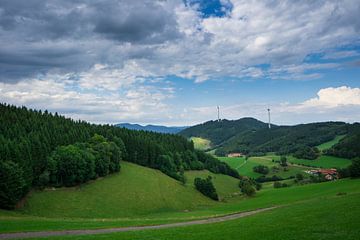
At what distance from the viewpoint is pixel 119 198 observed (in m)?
83.0

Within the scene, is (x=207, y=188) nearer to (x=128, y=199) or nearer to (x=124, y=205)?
(x=128, y=199)

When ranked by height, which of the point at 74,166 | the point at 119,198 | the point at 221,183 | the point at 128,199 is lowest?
the point at 221,183

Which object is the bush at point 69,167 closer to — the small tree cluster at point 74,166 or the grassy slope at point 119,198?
the small tree cluster at point 74,166

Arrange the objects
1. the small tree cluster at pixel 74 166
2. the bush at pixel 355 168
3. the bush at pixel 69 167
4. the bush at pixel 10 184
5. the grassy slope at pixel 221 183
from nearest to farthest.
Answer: the bush at pixel 10 184
the small tree cluster at pixel 74 166
the bush at pixel 69 167
the bush at pixel 355 168
the grassy slope at pixel 221 183

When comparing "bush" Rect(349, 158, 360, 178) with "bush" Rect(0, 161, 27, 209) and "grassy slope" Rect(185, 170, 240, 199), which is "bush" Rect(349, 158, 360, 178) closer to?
"grassy slope" Rect(185, 170, 240, 199)

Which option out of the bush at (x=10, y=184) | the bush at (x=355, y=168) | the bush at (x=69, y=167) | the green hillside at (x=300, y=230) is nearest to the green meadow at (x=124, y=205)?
the bush at (x=10, y=184)

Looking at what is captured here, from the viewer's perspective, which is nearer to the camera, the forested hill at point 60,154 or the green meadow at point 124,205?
the green meadow at point 124,205

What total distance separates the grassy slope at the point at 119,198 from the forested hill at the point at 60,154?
4043mm

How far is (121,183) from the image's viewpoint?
95875 mm

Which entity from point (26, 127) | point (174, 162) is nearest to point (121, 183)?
point (26, 127)

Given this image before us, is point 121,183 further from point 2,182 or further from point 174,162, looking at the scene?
point 174,162

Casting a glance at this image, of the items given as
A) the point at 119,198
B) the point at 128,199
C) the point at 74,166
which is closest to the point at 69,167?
the point at 74,166

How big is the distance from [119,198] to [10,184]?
27.7 metres

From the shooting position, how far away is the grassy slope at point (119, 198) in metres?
67.9
